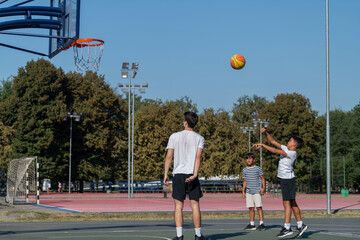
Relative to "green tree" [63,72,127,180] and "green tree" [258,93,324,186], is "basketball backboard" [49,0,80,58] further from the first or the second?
"green tree" [258,93,324,186]

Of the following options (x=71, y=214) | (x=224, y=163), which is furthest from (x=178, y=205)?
(x=224, y=163)

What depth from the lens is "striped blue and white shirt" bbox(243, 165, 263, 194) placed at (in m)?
13.4

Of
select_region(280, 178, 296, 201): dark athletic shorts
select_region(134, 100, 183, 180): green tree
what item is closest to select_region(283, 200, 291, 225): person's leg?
select_region(280, 178, 296, 201): dark athletic shorts

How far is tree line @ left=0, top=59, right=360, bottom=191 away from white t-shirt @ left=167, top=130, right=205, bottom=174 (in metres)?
43.5

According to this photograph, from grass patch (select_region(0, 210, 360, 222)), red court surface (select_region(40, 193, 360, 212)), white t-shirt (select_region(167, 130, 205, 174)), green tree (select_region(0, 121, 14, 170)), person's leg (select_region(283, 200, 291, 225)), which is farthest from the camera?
green tree (select_region(0, 121, 14, 170))

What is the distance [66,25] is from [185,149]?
572cm

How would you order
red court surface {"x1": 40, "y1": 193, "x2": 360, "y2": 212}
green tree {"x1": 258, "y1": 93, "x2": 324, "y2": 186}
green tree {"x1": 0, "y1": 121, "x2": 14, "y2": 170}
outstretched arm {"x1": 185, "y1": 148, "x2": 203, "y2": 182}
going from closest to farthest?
outstretched arm {"x1": 185, "y1": 148, "x2": 203, "y2": 182}, red court surface {"x1": 40, "y1": 193, "x2": 360, "y2": 212}, green tree {"x1": 0, "y1": 121, "x2": 14, "y2": 170}, green tree {"x1": 258, "y1": 93, "x2": 324, "y2": 186}

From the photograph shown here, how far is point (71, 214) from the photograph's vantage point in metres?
19.0

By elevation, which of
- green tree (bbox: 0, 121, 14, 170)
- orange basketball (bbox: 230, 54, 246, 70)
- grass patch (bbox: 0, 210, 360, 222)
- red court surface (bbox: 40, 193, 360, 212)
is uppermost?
orange basketball (bbox: 230, 54, 246, 70)

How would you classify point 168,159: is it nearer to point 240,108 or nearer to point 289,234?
point 289,234

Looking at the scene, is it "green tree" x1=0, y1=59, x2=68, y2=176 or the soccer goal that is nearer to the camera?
the soccer goal

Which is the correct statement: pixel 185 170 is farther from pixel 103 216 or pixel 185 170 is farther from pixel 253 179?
pixel 103 216

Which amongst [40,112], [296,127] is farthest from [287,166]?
[296,127]

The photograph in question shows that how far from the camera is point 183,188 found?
928 centimetres
